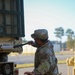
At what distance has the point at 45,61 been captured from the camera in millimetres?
4695

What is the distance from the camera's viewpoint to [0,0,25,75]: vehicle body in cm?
832

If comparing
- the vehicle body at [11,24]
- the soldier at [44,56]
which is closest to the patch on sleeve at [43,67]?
the soldier at [44,56]

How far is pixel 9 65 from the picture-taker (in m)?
8.97

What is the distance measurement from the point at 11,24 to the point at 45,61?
13.1 ft

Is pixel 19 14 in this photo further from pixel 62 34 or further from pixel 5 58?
pixel 62 34

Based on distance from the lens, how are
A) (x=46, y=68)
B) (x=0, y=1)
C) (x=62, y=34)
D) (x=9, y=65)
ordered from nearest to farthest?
(x=46, y=68), (x=0, y=1), (x=9, y=65), (x=62, y=34)

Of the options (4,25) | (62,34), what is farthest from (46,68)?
(62,34)

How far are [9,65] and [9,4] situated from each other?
1657 millimetres

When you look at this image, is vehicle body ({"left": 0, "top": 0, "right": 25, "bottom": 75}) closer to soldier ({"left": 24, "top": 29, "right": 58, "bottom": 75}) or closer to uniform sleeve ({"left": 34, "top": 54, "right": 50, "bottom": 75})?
soldier ({"left": 24, "top": 29, "right": 58, "bottom": 75})

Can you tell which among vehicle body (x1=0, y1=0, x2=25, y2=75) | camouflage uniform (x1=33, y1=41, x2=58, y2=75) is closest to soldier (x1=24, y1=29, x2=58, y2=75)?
camouflage uniform (x1=33, y1=41, x2=58, y2=75)

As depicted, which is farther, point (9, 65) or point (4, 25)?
point (9, 65)

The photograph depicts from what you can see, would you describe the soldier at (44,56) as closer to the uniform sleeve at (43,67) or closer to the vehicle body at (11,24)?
the uniform sleeve at (43,67)

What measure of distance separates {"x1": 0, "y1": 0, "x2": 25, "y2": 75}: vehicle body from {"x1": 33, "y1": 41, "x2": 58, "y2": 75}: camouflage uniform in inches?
137

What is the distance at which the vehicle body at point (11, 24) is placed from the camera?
27.3ft
